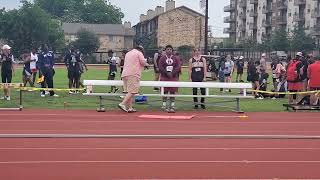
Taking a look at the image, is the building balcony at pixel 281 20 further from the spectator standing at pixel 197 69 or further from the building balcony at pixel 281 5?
the spectator standing at pixel 197 69

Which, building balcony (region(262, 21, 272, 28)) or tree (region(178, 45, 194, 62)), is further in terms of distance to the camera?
building balcony (region(262, 21, 272, 28))

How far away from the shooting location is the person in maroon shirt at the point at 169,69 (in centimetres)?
1591

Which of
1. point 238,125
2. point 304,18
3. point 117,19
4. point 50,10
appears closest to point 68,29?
point 117,19

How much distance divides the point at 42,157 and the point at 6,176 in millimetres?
1332

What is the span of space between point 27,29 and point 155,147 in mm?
77480

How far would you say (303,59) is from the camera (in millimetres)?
18422

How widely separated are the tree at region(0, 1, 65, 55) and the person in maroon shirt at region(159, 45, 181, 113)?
67634 mm

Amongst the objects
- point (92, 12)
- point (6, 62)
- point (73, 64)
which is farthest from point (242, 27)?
point (6, 62)

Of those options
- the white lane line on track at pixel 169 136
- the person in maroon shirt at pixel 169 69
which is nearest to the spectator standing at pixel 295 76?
the person in maroon shirt at pixel 169 69

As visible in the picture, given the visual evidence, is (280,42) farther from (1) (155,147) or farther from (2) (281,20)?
(1) (155,147)

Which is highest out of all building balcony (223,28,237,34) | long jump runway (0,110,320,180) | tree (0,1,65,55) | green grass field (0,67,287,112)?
building balcony (223,28,237,34)

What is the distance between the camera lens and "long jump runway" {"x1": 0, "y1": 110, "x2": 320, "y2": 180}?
7.62 m

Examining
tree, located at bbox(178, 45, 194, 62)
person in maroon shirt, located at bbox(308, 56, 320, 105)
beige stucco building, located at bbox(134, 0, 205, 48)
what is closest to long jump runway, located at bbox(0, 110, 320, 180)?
person in maroon shirt, located at bbox(308, 56, 320, 105)

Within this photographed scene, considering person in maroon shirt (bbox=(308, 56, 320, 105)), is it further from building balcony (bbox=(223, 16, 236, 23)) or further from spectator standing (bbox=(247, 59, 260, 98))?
building balcony (bbox=(223, 16, 236, 23))
